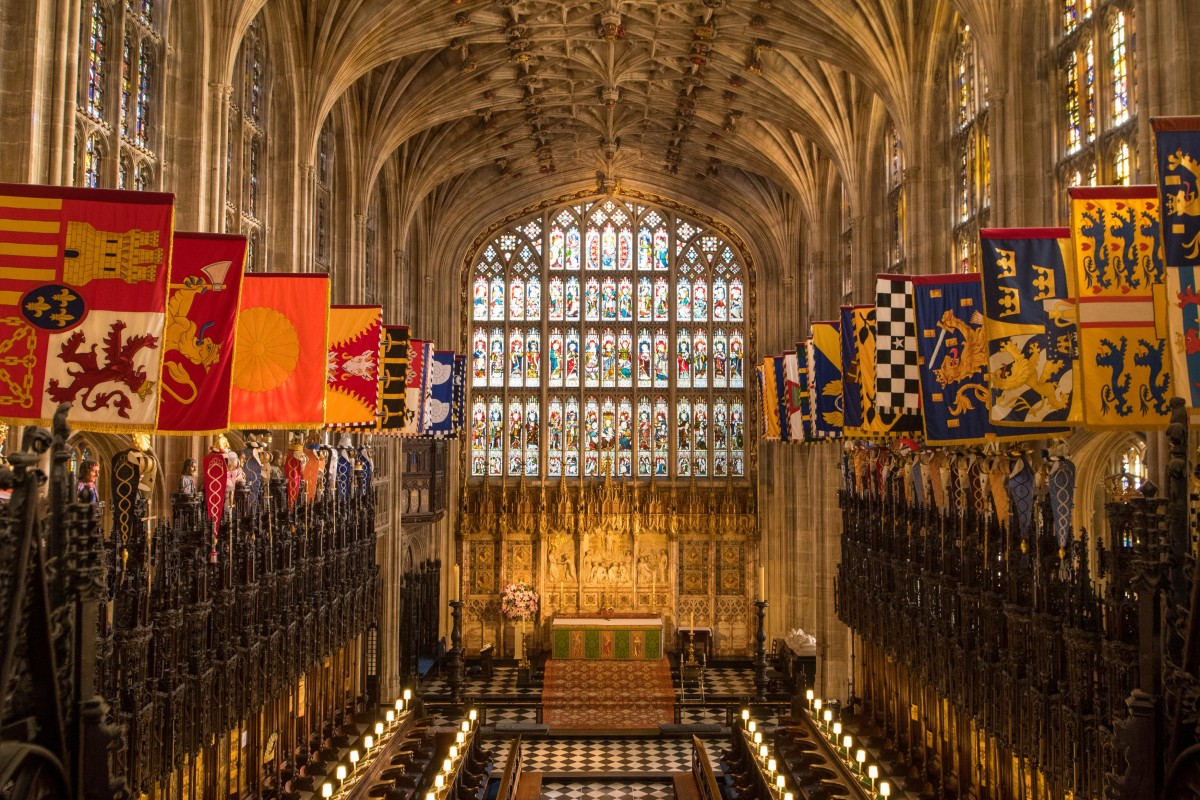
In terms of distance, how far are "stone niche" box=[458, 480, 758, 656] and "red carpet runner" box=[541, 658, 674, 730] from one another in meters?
2.94

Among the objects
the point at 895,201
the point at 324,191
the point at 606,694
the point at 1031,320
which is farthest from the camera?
the point at 606,694

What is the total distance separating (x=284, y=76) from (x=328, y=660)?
1017cm

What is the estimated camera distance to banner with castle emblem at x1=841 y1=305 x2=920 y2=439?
13.9 meters

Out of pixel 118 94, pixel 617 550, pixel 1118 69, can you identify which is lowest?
pixel 617 550

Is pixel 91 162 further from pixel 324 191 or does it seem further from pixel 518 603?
pixel 518 603

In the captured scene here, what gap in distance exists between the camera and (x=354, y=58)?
Answer: 1931 centimetres

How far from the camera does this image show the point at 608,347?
31.0 m

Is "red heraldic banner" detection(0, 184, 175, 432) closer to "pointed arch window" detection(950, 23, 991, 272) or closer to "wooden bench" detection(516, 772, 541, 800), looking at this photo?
"wooden bench" detection(516, 772, 541, 800)

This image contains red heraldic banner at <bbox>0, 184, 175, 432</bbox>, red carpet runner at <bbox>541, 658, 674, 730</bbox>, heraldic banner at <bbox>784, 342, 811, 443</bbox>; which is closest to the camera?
red heraldic banner at <bbox>0, 184, 175, 432</bbox>

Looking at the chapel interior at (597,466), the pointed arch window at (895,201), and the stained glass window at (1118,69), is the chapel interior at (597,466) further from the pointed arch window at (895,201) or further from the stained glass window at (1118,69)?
the pointed arch window at (895,201)

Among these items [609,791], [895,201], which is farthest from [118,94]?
[895,201]

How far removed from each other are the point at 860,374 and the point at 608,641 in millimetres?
15274

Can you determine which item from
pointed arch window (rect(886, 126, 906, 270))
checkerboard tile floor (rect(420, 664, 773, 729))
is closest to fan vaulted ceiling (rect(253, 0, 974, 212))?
pointed arch window (rect(886, 126, 906, 270))

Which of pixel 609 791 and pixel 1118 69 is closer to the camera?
pixel 1118 69
